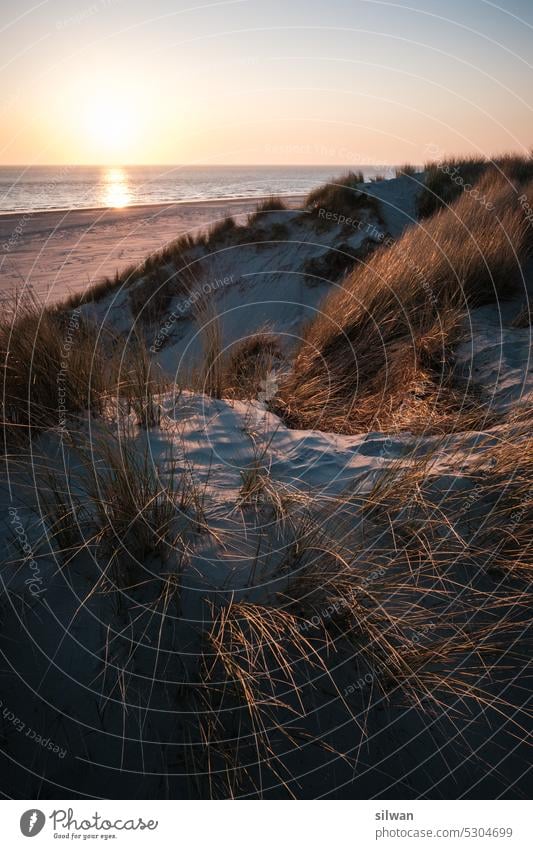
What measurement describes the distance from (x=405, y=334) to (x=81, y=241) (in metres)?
15.9

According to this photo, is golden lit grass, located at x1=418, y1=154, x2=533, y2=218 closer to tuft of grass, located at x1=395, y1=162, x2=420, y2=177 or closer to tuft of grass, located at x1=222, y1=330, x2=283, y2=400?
tuft of grass, located at x1=395, y1=162, x2=420, y2=177

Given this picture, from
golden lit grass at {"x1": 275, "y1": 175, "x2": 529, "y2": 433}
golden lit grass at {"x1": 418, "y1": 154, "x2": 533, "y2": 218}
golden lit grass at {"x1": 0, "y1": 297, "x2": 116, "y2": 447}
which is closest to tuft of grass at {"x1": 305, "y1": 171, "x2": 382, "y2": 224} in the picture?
golden lit grass at {"x1": 418, "y1": 154, "x2": 533, "y2": 218}

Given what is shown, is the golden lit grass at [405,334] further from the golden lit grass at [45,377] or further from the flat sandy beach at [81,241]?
the flat sandy beach at [81,241]

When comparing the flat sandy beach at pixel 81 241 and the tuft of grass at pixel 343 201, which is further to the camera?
the flat sandy beach at pixel 81 241

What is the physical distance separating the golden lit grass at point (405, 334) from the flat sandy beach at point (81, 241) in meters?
5.78

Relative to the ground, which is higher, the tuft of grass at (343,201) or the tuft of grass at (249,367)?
the tuft of grass at (343,201)

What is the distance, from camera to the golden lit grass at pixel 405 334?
376cm

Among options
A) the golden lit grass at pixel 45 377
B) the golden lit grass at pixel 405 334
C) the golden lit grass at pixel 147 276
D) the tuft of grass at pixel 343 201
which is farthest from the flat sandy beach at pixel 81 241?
the golden lit grass at pixel 405 334

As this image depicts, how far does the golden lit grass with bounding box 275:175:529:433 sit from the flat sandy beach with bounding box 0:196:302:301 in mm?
5781

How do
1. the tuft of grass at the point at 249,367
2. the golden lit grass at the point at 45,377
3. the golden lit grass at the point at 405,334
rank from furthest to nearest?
the tuft of grass at the point at 249,367, the golden lit grass at the point at 405,334, the golden lit grass at the point at 45,377

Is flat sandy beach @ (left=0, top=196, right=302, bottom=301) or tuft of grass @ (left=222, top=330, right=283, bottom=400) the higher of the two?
flat sandy beach @ (left=0, top=196, right=302, bottom=301)

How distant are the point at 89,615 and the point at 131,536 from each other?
340 millimetres

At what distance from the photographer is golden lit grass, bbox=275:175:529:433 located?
3764 mm
